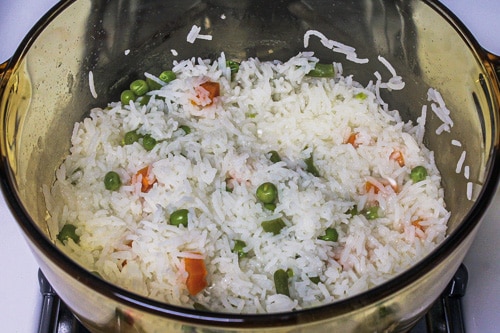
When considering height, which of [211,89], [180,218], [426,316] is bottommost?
[426,316]

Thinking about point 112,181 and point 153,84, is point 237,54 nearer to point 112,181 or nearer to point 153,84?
point 153,84

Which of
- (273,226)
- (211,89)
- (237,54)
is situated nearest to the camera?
(273,226)

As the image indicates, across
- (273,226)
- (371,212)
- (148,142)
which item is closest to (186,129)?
(148,142)

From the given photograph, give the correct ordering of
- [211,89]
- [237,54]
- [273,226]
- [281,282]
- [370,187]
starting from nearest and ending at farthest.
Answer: [281,282] → [273,226] → [370,187] → [211,89] → [237,54]

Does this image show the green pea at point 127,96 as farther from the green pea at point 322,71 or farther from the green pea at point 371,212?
the green pea at point 371,212

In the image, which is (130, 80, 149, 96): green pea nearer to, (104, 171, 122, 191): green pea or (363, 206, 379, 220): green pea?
(104, 171, 122, 191): green pea

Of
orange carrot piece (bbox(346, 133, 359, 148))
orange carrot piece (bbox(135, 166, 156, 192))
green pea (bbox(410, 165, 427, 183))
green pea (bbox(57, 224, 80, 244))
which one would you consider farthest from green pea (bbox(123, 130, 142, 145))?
green pea (bbox(410, 165, 427, 183))
